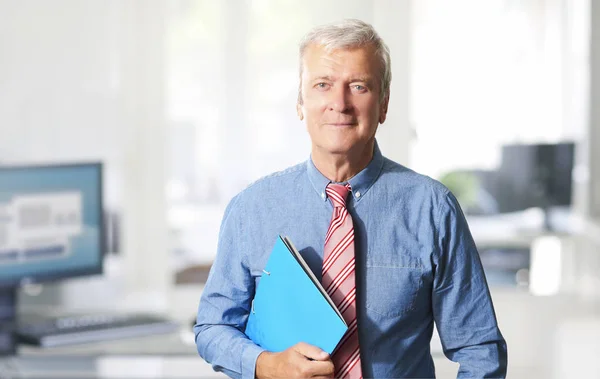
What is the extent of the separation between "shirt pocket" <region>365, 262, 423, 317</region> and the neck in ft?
0.32

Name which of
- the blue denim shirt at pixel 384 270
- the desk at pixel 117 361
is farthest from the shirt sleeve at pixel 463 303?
the desk at pixel 117 361

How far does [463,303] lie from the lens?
2.93 feet

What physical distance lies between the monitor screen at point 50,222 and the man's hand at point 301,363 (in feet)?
6.74

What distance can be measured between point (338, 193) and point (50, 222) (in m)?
2.12

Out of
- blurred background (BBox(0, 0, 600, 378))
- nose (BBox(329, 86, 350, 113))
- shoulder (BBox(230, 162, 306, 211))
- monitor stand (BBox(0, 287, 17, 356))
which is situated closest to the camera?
nose (BBox(329, 86, 350, 113))

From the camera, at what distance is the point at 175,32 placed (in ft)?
11.2

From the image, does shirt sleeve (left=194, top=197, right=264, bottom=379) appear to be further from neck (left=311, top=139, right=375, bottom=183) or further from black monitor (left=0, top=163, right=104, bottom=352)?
black monitor (left=0, top=163, right=104, bottom=352)

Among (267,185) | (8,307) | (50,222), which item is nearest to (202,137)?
(50,222)

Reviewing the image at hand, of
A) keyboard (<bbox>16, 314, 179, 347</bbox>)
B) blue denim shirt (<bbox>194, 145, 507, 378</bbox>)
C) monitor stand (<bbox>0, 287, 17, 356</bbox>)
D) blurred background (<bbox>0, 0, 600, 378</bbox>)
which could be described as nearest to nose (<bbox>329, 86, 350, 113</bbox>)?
blue denim shirt (<bbox>194, 145, 507, 378</bbox>)

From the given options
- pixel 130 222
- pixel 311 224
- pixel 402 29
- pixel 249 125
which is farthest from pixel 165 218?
pixel 311 224

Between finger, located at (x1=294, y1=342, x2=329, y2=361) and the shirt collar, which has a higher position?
the shirt collar

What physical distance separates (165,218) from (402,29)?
6.38 feet

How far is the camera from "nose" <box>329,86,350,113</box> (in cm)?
83

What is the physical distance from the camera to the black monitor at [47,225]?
9.09 feet
